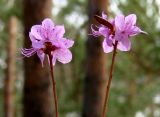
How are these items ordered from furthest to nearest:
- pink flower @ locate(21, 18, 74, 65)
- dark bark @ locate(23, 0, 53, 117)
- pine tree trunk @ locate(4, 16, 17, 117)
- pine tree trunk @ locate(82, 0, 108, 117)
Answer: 1. pine tree trunk @ locate(4, 16, 17, 117)
2. pine tree trunk @ locate(82, 0, 108, 117)
3. dark bark @ locate(23, 0, 53, 117)
4. pink flower @ locate(21, 18, 74, 65)

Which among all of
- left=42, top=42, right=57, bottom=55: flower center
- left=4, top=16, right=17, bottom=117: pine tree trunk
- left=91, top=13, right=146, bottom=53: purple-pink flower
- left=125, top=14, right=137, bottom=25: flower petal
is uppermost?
left=125, top=14, right=137, bottom=25: flower petal

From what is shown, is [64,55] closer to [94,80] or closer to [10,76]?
[94,80]

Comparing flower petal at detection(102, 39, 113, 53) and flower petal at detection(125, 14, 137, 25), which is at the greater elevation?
flower petal at detection(125, 14, 137, 25)

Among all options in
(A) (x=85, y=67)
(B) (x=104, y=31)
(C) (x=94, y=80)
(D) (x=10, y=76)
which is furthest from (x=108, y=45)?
(D) (x=10, y=76)

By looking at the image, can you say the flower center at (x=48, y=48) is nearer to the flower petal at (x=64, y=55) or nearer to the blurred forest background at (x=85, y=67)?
the flower petal at (x=64, y=55)

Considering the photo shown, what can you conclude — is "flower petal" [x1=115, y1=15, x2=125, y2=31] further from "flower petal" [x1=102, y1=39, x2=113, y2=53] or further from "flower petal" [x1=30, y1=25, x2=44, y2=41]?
"flower petal" [x1=30, y1=25, x2=44, y2=41]

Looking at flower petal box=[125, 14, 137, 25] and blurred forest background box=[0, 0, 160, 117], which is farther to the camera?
blurred forest background box=[0, 0, 160, 117]

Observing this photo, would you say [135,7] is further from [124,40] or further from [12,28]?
[12,28]

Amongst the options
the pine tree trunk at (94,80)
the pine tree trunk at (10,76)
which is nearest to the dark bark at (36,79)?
the pine tree trunk at (94,80)

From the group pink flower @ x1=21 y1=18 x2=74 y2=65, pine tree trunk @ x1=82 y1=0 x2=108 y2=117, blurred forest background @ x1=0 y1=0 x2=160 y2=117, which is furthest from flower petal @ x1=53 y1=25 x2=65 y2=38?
pine tree trunk @ x1=82 y1=0 x2=108 y2=117
